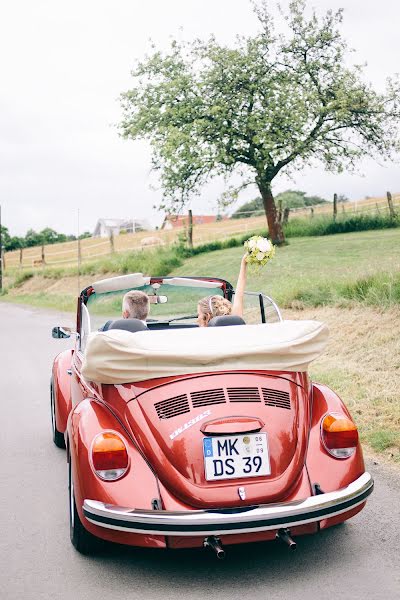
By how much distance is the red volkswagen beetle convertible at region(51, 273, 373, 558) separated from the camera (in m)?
3.79

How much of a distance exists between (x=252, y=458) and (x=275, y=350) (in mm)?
627

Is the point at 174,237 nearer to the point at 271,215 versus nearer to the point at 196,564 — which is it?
the point at 271,215

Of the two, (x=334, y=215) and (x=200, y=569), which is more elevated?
(x=334, y=215)

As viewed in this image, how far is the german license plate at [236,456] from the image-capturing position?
12.6 feet

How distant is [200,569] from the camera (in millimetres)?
4078

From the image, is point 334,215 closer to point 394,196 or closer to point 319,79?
point 394,196

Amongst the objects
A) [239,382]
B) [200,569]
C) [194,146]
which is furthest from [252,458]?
[194,146]

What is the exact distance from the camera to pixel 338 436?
420 cm

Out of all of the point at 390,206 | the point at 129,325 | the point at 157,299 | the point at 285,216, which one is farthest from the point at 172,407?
the point at 285,216

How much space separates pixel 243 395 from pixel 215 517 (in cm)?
67

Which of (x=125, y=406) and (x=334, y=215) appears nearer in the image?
(x=125, y=406)

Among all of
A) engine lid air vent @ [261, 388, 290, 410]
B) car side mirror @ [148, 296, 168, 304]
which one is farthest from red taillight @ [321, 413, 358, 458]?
car side mirror @ [148, 296, 168, 304]

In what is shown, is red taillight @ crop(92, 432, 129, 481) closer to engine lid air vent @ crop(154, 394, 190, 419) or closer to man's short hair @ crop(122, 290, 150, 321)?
engine lid air vent @ crop(154, 394, 190, 419)

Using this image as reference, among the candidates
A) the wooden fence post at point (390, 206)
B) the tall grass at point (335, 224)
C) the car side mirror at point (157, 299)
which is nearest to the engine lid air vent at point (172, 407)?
the car side mirror at point (157, 299)
